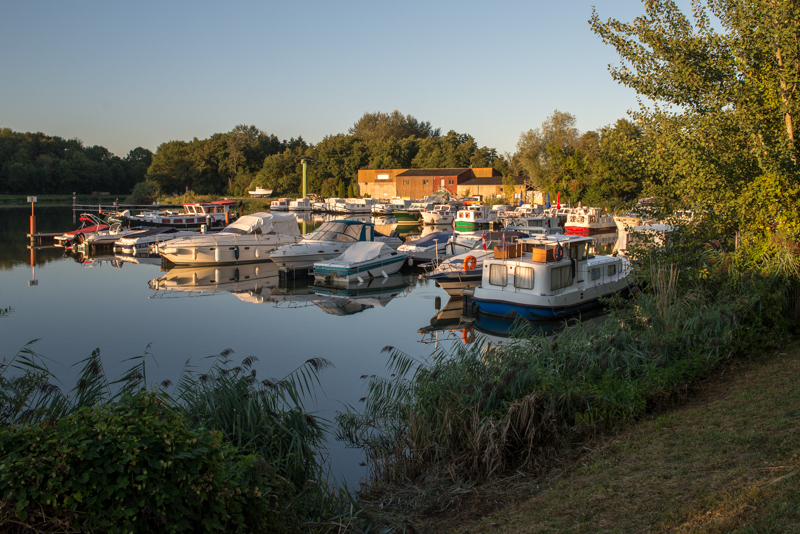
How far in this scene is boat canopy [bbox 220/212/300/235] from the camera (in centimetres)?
3553

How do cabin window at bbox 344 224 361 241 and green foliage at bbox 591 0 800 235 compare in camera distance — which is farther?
cabin window at bbox 344 224 361 241

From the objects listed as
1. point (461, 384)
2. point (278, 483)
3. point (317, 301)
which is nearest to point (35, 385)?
point (278, 483)

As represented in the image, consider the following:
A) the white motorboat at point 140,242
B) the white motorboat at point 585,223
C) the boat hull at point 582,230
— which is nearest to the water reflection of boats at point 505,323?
the white motorboat at point 140,242

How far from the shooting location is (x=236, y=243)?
109 feet

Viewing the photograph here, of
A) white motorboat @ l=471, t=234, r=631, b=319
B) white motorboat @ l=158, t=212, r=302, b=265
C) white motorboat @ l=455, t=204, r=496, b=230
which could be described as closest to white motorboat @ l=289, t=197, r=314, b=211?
white motorboat @ l=455, t=204, r=496, b=230

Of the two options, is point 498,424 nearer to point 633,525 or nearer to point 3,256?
point 633,525

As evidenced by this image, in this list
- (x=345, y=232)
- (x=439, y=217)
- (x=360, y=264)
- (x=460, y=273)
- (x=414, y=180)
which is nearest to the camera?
(x=460, y=273)

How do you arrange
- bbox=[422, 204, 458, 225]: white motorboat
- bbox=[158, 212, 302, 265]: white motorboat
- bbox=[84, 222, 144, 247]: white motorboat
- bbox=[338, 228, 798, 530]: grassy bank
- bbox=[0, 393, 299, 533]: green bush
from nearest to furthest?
bbox=[0, 393, 299, 533]: green bush
bbox=[338, 228, 798, 530]: grassy bank
bbox=[158, 212, 302, 265]: white motorboat
bbox=[84, 222, 144, 247]: white motorboat
bbox=[422, 204, 458, 225]: white motorboat

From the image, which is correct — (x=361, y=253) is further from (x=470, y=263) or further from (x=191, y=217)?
(x=191, y=217)

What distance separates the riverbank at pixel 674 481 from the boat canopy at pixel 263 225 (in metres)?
30.5

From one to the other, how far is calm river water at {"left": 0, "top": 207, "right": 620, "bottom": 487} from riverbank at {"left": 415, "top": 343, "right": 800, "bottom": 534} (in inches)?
111

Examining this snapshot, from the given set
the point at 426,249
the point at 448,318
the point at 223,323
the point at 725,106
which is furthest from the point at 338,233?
the point at 725,106

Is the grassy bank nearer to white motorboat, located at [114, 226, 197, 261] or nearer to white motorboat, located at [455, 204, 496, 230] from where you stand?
white motorboat, located at [114, 226, 197, 261]

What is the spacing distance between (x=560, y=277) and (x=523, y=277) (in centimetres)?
133
